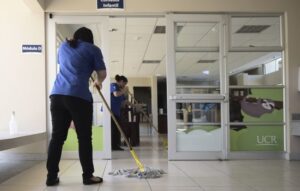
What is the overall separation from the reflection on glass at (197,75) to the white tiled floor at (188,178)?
1.03 meters

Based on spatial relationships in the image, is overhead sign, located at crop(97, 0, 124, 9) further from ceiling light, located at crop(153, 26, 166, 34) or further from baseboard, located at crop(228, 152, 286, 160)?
ceiling light, located at crop(153, 26, 166, 34)

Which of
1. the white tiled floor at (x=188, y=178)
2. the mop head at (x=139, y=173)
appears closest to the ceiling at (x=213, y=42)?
the white tiled floor at (x=188, y=178)

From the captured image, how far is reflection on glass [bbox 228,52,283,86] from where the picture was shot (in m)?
5.47

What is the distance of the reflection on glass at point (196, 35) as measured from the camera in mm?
5371

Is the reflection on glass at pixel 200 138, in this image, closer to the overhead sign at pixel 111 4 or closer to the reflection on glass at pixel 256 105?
the reflection on glass at pixel 256 105

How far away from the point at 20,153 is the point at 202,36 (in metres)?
3.05

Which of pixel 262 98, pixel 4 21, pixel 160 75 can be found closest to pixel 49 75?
pixel 4 21

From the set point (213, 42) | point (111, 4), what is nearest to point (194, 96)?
point (213, 42)

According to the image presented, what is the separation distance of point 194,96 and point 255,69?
101 centimetres

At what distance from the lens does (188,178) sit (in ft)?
12.2

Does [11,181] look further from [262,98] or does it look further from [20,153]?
[262,98]

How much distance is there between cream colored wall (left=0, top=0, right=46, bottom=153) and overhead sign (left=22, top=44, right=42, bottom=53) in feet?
0.14

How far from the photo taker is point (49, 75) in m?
5.36

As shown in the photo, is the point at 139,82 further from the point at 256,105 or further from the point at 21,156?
the point at 21,156
